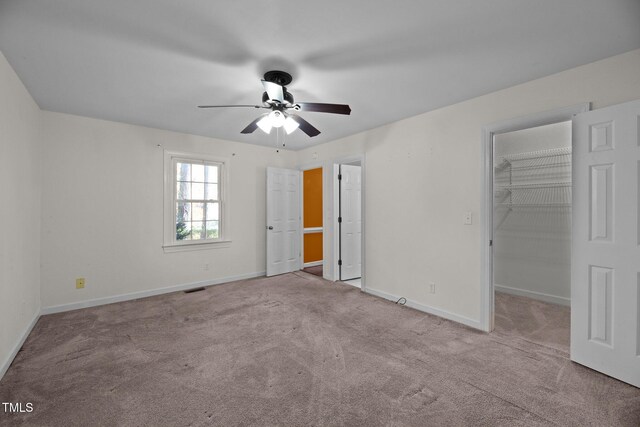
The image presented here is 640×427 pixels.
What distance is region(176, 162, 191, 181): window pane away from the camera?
14.7ft

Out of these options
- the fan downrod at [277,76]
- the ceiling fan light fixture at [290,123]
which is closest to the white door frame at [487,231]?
the ceiling fan light fixture at [290,123]

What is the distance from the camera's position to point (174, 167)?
4410 millimetres

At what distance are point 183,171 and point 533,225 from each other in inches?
208

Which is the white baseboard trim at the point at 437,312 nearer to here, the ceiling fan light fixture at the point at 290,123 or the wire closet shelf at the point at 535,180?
the wire closet shelf at the point at 535,180

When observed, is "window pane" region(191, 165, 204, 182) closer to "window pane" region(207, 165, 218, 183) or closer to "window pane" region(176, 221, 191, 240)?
"window pane" region(207, 165, 218, 183)

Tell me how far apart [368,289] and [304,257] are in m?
2.05

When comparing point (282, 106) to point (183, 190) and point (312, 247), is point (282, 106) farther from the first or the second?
point (312, 247)

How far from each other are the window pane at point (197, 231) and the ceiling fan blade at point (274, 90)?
2969 millimetres

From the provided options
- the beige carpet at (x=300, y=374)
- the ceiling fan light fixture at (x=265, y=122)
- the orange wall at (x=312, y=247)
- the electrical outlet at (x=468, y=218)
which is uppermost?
the ceiling fan light fixture at (x=265, y=122)

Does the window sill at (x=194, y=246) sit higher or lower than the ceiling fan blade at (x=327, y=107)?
lower

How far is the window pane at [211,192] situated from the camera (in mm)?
4741

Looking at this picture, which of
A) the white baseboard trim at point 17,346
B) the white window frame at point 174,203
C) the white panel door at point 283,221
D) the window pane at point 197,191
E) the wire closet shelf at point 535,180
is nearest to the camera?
the white baseboard trim at point 17,346

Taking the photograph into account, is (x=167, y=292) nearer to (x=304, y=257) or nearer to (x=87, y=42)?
(x=304, y=257)

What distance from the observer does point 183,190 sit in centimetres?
451
